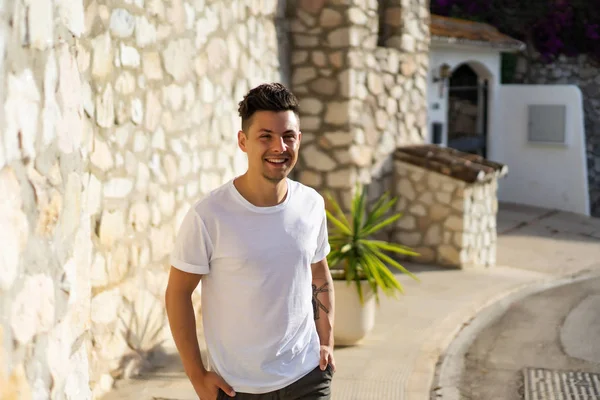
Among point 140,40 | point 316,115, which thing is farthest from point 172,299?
point 316,115

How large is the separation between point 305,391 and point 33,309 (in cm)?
97

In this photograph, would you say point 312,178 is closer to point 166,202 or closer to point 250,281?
point 166,202

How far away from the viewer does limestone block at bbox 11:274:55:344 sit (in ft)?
6.47

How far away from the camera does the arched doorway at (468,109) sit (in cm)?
1599

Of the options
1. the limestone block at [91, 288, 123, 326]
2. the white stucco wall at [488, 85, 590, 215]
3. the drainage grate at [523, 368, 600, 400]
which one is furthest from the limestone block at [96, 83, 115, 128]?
the white stucco wall at [488, 85, 590, 215]

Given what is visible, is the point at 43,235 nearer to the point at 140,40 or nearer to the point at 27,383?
the point at 27,383

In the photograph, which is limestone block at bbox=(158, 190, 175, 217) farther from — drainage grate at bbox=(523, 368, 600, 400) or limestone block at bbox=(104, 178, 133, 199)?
drainage grate at bbox=(523, 368, 600, 400)

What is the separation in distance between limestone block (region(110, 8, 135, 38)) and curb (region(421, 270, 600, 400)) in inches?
112

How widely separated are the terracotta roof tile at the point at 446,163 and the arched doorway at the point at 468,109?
595 centimetres

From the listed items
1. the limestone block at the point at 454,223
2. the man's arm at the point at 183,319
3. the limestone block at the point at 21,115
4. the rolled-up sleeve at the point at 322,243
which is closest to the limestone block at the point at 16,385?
the limestone block at the point at 21,115

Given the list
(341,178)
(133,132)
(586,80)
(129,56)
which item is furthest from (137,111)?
(586,80)

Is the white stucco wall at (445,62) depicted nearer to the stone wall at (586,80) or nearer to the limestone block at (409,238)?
the stone wall at (586,80)

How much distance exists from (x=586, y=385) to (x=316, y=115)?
13.6 feet

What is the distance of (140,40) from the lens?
5.17 metres
